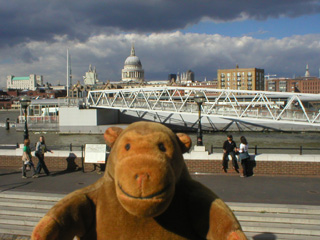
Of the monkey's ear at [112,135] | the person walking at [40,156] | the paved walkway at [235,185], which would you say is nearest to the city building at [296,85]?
the paved walkway at [235,185]

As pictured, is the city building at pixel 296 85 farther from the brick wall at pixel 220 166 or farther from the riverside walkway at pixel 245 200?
the riverside walkway at pixel 245 200

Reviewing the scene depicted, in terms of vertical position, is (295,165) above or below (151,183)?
below

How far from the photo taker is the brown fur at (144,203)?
10.2 feet

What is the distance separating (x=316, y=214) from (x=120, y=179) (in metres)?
5.92

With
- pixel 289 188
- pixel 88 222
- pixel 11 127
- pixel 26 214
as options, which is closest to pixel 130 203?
pixel 88 222

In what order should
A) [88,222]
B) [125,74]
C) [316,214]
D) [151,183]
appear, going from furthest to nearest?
[125,74] → [316,214] → [88,222] → [151,183]

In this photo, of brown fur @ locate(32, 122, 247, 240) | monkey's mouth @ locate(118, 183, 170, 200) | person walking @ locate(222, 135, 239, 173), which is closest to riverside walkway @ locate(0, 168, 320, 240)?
person walking @ locate(222, 135, 239, 173)

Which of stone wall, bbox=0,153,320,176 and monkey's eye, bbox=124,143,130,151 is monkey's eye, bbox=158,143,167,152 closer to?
monkey's eye, bbox=124,143,130,151

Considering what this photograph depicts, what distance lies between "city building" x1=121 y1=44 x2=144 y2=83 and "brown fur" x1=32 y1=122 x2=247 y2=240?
160 m

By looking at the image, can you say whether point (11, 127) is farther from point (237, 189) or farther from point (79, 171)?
point (237, 189)

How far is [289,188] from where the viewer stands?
9992 millimetres

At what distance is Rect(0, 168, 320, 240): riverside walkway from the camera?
23.4 ft

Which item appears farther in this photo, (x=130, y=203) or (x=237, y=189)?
(x=237, y=189)

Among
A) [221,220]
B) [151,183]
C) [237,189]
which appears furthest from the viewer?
[237,189]
